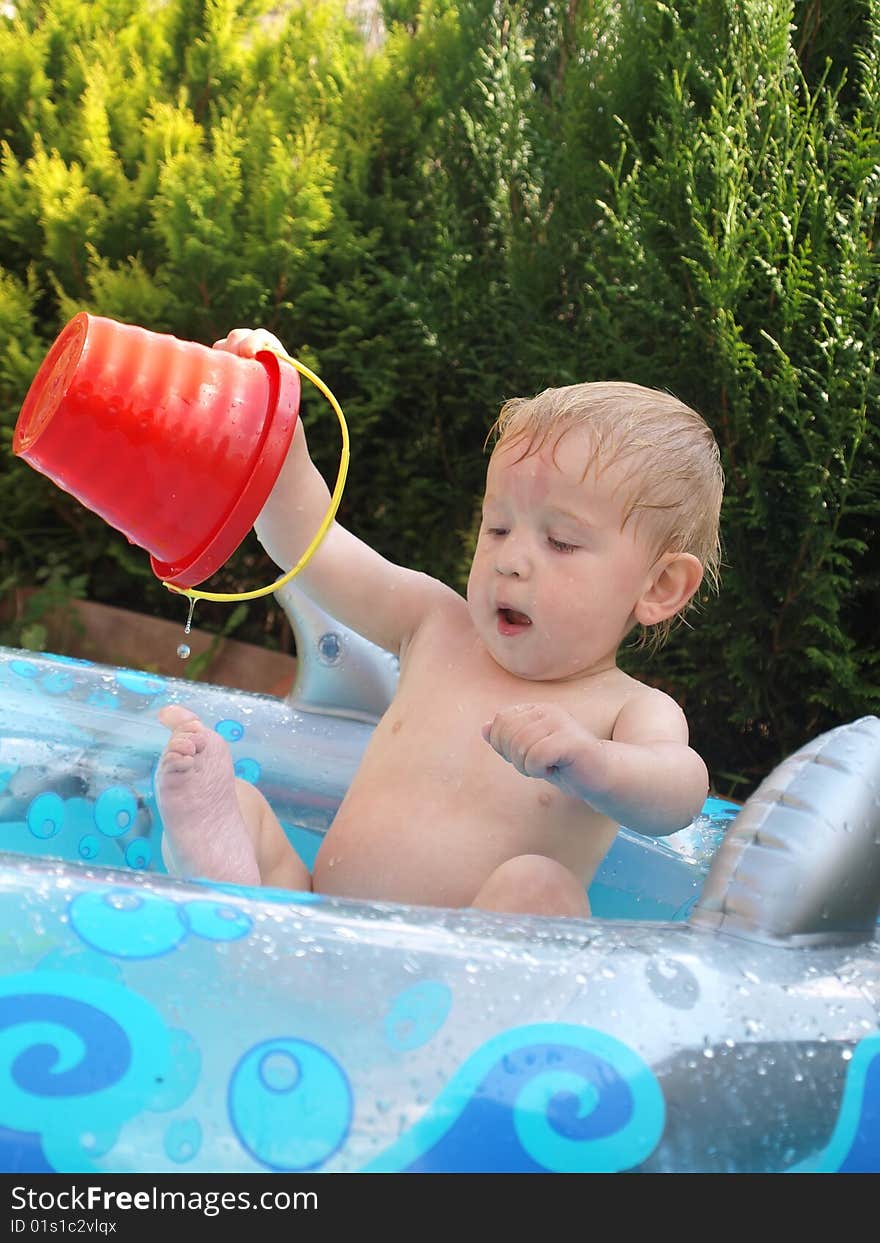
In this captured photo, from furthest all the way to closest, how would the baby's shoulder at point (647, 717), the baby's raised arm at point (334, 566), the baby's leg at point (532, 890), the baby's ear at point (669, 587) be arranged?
1. the baby's raised arm at point (334, 566)
2. the baby's ear at point (669, 587)
3. the baby's shoulder at point (647, 717)
4. the baby's leg at point (532, 890)

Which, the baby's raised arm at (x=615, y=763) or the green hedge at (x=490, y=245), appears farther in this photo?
the green hedge at (x=490, y=245)

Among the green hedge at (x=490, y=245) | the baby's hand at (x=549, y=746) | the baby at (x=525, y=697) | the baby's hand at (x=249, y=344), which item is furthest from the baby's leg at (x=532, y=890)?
the green hedge at (x=490, y=245)

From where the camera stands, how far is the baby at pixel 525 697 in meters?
1.56

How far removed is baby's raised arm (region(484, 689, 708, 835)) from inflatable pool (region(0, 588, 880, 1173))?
143mm

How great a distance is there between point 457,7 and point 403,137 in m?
0.37

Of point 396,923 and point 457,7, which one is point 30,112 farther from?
point 396,923

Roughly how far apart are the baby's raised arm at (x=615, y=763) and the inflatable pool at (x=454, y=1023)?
143mm

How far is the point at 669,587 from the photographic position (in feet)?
5.65

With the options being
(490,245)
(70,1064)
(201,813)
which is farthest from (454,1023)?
(490,245)

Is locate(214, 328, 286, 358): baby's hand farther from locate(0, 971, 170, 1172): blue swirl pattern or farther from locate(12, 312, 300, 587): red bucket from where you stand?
locate(0, 971, 170, 1172): blue swirl pattern

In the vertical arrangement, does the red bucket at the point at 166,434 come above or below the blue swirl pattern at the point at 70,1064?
above

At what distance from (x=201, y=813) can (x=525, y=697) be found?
43 cm

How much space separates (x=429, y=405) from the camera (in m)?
3.74

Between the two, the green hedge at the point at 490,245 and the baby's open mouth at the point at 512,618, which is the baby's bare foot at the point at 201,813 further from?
the green hedge at the point at 490,245
